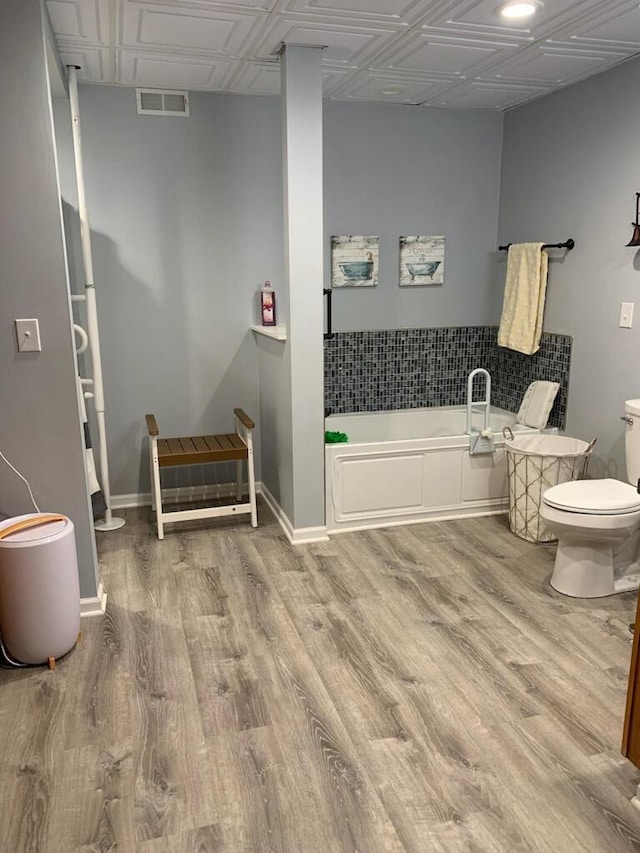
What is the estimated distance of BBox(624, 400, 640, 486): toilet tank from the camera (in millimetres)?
2941

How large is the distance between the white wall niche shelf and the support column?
5.1 inches

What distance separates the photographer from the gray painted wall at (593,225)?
3.23m

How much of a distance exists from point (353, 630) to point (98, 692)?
0.97 metres

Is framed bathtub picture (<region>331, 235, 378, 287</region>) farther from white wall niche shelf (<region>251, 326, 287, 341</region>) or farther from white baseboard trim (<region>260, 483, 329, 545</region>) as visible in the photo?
white baseboard trim (<region>260, 483, 329, 545</region>)

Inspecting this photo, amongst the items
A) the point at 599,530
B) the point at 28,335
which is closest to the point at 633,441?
the point at 599,530

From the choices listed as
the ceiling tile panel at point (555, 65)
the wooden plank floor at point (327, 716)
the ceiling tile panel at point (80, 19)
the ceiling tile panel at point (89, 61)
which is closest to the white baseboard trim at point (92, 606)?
the wooden plank floor at point (327, 716)

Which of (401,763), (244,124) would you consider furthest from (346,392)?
(401,763)

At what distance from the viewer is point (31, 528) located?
2.39m

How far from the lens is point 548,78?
135 inches

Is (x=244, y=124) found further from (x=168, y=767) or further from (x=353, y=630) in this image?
(x=168, y=767)

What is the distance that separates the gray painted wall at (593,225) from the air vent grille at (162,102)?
6.56 feet

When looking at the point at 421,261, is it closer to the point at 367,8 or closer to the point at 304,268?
the point at 304,268

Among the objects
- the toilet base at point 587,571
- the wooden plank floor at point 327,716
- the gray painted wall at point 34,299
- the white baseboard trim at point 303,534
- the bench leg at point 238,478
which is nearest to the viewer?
the wooden plank floor at point 327,716

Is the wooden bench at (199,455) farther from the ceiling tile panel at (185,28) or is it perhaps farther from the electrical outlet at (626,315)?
the electrical outlet at (626,315)
